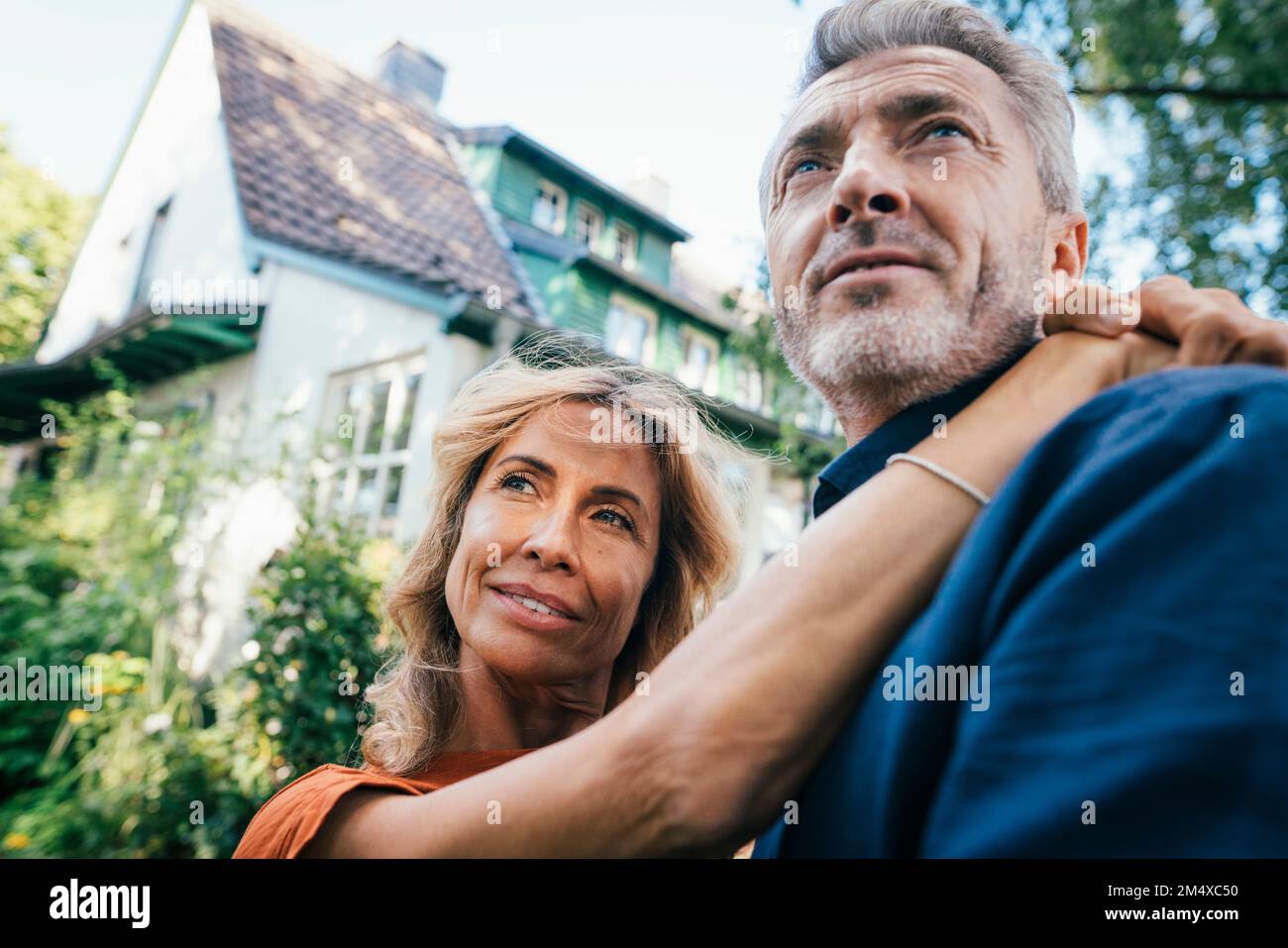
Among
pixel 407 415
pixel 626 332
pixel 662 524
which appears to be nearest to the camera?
pixel 662 524

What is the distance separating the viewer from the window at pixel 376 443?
6.84 m

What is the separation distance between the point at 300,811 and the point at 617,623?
2.35ft

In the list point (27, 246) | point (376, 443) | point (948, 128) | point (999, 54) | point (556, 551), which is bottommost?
point (556, 551)

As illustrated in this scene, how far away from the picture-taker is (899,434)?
129 cm

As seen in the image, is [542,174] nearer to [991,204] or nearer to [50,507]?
[50,507]

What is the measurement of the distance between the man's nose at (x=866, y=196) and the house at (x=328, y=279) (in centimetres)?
249

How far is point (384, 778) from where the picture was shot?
4.23ft

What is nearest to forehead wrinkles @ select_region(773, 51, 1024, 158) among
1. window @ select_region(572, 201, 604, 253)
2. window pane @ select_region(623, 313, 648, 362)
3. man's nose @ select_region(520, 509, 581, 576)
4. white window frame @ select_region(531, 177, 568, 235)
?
man's nose @ select_region(520, 509, 581, 576)

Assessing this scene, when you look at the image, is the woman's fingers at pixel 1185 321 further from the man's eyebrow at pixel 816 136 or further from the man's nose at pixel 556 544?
the man's nose at pixel 556 544

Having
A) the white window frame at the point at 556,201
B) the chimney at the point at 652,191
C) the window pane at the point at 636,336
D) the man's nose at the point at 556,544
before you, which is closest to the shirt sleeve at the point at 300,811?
the man's nose at the point at 556,544

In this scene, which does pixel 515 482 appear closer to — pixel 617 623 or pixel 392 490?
pixel 617 623

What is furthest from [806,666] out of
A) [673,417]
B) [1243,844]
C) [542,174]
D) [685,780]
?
[542,174]

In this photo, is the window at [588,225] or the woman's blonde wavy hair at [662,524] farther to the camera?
the window at [588,225]

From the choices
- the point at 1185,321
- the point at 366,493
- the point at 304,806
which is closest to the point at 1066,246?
the point at 1185,321
